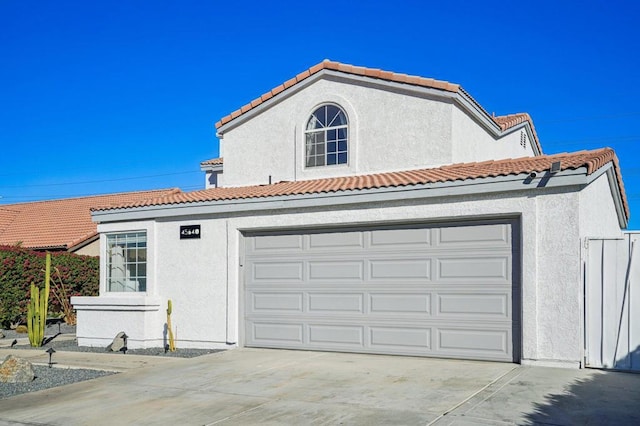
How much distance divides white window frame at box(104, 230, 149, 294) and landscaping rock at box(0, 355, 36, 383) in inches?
163

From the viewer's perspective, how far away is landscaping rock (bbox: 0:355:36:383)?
997 centimetres

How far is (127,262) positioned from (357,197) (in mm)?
5975

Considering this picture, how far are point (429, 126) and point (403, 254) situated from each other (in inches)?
156

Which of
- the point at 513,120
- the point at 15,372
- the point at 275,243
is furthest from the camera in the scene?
the point at 513,120

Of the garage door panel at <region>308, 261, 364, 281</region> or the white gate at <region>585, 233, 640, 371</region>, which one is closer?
the white gate at <region>585, 233, 640, 371</region>

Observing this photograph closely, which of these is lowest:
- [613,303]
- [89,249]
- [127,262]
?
[613,303]

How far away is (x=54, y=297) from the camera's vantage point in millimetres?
21031

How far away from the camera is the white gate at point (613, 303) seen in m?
9.48

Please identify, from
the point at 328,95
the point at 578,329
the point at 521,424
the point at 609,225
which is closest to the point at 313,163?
the point at 328,95

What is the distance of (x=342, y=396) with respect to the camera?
325 inches

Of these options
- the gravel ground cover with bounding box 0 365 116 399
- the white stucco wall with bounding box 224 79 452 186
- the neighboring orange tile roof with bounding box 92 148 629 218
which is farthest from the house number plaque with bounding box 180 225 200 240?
the gravel ground cover with bounding box 0 365 116 399

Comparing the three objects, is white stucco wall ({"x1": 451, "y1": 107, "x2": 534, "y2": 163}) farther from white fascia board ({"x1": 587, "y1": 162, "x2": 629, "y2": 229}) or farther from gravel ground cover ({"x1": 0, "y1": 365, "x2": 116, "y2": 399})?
gravel ground cover ({"x1": 0, "y1": 365, "x2": 116, "y2": 399})

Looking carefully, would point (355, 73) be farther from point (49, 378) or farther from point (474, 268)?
point (49, 378)

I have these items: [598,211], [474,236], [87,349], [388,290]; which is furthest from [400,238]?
[87,349]
